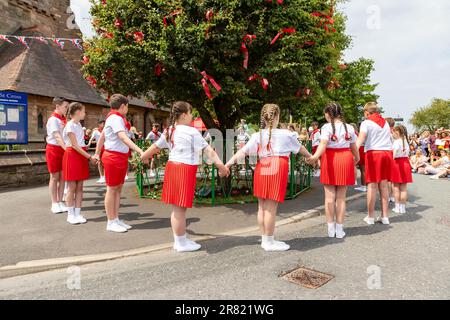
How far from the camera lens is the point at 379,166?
5.52 meters

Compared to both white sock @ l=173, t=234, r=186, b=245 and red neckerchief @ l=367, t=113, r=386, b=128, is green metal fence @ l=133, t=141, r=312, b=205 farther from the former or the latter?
white sock @ l=173, t=234, r=186, b=245

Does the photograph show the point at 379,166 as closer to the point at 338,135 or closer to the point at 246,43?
the point at 338,135

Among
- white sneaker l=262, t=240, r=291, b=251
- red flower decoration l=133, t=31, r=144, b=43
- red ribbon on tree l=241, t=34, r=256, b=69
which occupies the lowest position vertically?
white sneaker l=262, t=240, r=291, b=251

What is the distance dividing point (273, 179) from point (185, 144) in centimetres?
120

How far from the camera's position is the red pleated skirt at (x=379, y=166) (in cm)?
551

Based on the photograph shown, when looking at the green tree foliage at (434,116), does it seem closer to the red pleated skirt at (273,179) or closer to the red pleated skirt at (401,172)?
the red pleated skirt at (401,172)

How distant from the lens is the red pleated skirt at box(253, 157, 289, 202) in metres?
4.18

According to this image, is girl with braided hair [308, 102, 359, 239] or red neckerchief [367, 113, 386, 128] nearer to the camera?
girl with braided hair [308, 102, 359, 239]

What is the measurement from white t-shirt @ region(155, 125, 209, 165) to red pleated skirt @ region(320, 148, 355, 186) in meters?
1.92

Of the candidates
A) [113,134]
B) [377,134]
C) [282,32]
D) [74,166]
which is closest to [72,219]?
[74,166]

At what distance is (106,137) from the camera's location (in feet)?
16.5

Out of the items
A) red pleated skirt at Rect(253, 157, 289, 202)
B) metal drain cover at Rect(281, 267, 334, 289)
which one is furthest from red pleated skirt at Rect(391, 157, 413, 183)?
metal drain cover at Rect(281, 267, 334, 289)

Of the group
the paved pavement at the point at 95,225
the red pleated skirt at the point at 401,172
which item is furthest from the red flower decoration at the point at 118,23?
the red pleated skirt at the point at 401,172
